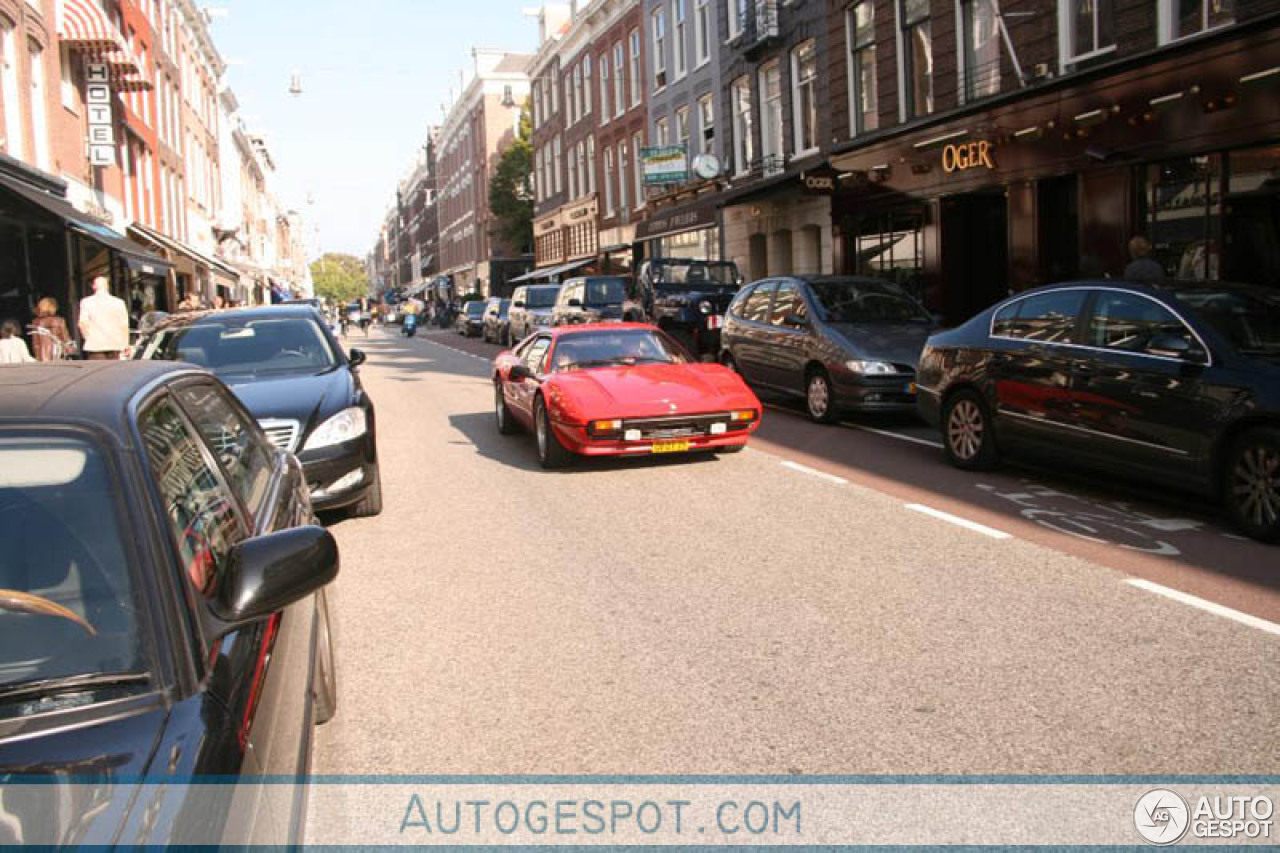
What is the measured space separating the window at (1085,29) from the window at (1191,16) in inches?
43.0

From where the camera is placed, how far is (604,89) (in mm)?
43906

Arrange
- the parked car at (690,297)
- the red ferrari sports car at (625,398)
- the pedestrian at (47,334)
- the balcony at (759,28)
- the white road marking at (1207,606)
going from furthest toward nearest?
the balcony at (759,28) → the parked car at (690,297) → the pedestrian at (47,334) → the red ferrari sports car at (625,398) → the white road marking at (1207,606)

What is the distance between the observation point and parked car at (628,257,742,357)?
2119 cm

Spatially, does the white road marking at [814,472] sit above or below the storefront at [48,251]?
below

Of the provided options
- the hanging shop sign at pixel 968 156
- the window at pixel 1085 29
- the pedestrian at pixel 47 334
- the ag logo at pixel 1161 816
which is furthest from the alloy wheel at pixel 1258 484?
the pedestrian at pixel 47 334

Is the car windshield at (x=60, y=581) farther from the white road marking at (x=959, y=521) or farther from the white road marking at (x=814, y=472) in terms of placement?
the white road marking at (x=814, y=472)

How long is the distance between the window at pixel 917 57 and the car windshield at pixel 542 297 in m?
12.8

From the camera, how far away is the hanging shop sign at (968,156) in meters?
18.4

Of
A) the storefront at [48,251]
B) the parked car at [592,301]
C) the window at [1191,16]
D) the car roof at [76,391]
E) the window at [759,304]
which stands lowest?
the car roof at [76,391]

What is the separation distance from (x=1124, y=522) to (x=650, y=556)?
3212 mm

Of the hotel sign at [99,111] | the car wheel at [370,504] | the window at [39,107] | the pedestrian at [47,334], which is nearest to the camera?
the car wheel at [370,504]

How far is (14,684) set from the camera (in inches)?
80.7

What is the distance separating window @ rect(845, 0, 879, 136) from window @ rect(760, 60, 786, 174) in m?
4.06

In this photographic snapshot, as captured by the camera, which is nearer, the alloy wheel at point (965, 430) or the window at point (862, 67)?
the alloy wheel at point (965, 430)
